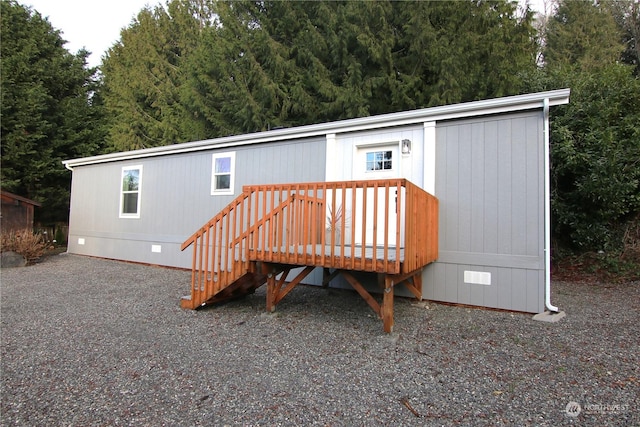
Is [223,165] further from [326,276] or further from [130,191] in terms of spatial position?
[326,276]

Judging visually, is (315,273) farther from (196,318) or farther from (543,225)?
(543,225)

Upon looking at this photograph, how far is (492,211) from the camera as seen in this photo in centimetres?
457

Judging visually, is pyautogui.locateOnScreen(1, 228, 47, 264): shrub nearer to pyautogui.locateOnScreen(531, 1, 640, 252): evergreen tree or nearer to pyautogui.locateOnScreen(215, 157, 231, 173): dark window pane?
pyautogui.locateOnScreen(215, 157, 231, 173): dark window pane

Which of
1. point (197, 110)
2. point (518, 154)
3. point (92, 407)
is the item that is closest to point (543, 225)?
point (518, 154)

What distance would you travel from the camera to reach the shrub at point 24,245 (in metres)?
7.94

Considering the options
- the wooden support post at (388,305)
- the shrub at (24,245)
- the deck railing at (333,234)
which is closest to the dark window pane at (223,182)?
the deck railing at (333,234)

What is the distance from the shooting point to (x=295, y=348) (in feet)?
10.7

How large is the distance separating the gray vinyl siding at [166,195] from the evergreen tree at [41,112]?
227 inches

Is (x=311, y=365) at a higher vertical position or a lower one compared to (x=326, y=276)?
lower

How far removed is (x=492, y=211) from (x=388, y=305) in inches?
82.8

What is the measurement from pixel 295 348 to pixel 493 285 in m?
2.82

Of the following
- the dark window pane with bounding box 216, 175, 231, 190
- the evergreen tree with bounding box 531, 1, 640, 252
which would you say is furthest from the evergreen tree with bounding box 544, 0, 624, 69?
the dark window pane with bounding box 216, 175, 231, 190

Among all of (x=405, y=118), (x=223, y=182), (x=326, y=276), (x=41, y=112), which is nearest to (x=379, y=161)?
(x=405, y=118)

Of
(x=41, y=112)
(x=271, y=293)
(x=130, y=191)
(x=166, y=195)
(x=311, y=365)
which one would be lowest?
(x=311, y=365)
